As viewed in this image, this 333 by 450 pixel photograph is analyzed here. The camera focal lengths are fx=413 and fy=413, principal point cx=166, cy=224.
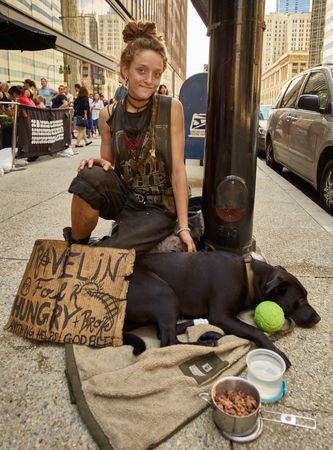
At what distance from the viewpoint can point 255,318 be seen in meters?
2.46

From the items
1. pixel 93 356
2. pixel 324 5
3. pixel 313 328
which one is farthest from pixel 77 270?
pixel 324 5

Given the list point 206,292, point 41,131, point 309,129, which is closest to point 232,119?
point 206,292

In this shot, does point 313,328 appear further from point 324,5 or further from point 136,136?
point 324,5

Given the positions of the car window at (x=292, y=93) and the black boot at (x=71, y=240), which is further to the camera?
the car window at (x=292, y=93)

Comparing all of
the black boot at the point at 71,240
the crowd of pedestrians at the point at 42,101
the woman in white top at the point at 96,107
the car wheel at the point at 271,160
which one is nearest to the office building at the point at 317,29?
the woman in white top at the point at 96,107

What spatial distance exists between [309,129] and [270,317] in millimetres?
4074

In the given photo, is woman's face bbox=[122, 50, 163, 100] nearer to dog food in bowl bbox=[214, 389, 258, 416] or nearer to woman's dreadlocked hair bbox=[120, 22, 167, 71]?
woman's dreadlocked hair bbox=[120, 22, 167, 71]

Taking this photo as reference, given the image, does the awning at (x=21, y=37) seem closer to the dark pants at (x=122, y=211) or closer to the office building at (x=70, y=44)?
the office building at (x=70, y=44)

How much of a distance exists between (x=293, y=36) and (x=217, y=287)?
198 meters

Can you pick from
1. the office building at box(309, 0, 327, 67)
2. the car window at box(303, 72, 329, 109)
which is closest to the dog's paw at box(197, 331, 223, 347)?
the car window at box(303, 72, 329, 109)

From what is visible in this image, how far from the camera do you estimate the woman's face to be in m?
2.67

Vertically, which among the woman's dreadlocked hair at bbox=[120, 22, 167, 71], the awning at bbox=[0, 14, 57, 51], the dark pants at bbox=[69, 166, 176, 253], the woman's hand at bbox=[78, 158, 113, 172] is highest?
the awning at bbox=[0, 14, 57, 51]

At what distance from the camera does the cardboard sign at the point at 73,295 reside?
88.8 inches

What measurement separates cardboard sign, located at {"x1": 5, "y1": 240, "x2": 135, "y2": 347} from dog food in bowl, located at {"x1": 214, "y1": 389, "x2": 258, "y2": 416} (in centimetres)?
69
